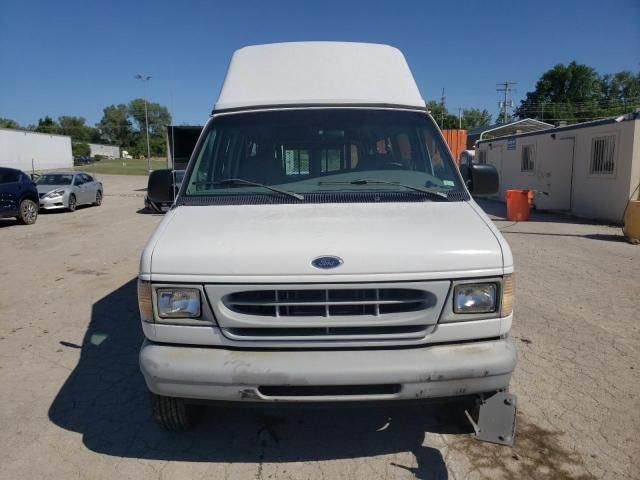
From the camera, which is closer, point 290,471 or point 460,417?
point 290,471

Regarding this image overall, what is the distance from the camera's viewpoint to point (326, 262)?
2.73 metres

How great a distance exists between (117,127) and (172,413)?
427 ft

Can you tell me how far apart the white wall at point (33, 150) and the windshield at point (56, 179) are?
119 ft

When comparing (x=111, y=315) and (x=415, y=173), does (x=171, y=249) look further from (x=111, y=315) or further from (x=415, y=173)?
(x=111, y=315)

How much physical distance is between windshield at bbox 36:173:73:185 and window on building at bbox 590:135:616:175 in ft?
59.7

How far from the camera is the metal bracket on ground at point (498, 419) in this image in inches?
109

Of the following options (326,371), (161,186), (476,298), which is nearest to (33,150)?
(161,186)

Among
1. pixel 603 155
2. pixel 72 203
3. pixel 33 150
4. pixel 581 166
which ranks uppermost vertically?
pixel 33 150

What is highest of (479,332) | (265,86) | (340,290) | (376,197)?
(265,86)

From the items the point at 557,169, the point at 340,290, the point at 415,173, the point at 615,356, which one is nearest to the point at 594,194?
the point at 557,169

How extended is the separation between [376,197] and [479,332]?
1147 millimetres

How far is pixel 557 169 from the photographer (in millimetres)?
16812

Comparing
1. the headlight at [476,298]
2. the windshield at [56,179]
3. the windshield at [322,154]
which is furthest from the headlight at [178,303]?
the windshield at [56,179]

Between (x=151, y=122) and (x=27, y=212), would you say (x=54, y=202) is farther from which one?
(x=151, y=122)
